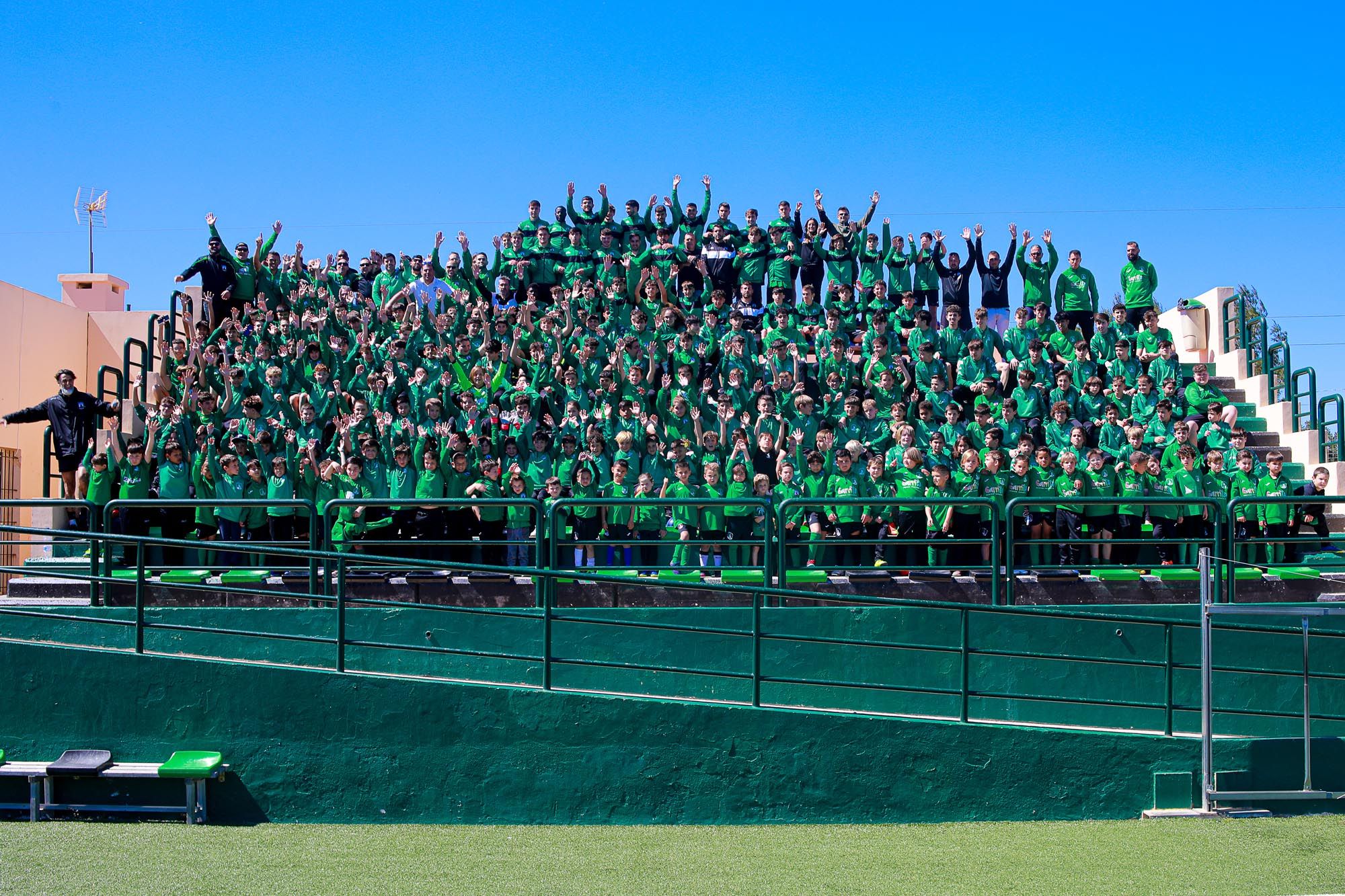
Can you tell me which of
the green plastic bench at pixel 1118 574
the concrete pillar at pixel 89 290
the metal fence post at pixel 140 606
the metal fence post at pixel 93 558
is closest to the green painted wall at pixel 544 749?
the metal fence post at pixel 140 606

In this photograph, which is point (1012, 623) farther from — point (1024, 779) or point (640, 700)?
point (640, 700)

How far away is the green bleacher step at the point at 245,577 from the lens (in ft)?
35.9

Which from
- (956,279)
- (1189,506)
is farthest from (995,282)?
(1189,506)

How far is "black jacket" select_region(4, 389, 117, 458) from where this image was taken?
15.0 metres

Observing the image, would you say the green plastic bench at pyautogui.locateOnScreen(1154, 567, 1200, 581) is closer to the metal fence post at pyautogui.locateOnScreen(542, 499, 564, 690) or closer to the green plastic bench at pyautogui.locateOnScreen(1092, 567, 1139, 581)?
the green plastic bench at pyautogui.locateOnScreen(1092, 567, 1139, 581)

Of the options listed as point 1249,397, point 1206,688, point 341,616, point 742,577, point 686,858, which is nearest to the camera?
point 686,858

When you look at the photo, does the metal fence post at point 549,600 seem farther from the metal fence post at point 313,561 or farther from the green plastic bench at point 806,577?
the green plastic bench at point 806,577

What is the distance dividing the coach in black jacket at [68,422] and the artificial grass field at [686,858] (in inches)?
301

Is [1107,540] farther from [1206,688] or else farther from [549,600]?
[549,600]

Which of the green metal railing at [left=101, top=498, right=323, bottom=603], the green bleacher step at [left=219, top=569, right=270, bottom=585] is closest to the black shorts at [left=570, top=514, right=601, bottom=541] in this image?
the green metal railing at [left=101, top=498, right=323, bottom=603]

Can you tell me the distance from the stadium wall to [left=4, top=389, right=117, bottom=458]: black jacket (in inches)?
265

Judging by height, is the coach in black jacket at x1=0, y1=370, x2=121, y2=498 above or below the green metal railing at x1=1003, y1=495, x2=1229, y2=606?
above

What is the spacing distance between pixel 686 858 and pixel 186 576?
538 centimetres

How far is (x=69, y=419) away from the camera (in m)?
15.0
